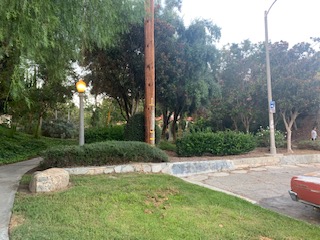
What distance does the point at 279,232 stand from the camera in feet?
11.0

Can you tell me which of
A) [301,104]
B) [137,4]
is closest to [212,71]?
[301,104]

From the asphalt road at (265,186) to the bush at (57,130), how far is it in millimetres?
16828

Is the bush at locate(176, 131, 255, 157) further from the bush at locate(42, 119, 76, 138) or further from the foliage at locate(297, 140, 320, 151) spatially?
the bush at locate(42, 119, 76, 138)

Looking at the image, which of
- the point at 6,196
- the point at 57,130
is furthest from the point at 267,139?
the point at 57,130

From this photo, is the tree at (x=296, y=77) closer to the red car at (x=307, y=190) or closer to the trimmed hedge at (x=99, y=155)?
the trimmed hedge at (x=99, y=155)

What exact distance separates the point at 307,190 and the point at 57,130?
20.7 m

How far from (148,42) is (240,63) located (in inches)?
323

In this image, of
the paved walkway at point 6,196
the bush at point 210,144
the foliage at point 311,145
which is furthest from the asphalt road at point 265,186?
the foliage at point 311,145

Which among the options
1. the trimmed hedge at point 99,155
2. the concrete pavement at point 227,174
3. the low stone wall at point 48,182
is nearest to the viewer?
the low stone wall at point 48,182

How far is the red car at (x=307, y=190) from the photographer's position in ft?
12.5

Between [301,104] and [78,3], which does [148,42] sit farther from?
[301,104]

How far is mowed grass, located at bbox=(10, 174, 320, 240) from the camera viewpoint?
304cm

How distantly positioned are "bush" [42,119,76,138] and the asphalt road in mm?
16828

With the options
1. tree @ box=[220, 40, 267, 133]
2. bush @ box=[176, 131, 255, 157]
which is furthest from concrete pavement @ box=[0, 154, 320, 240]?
tree @ box=[220, 40, 267, 133]
